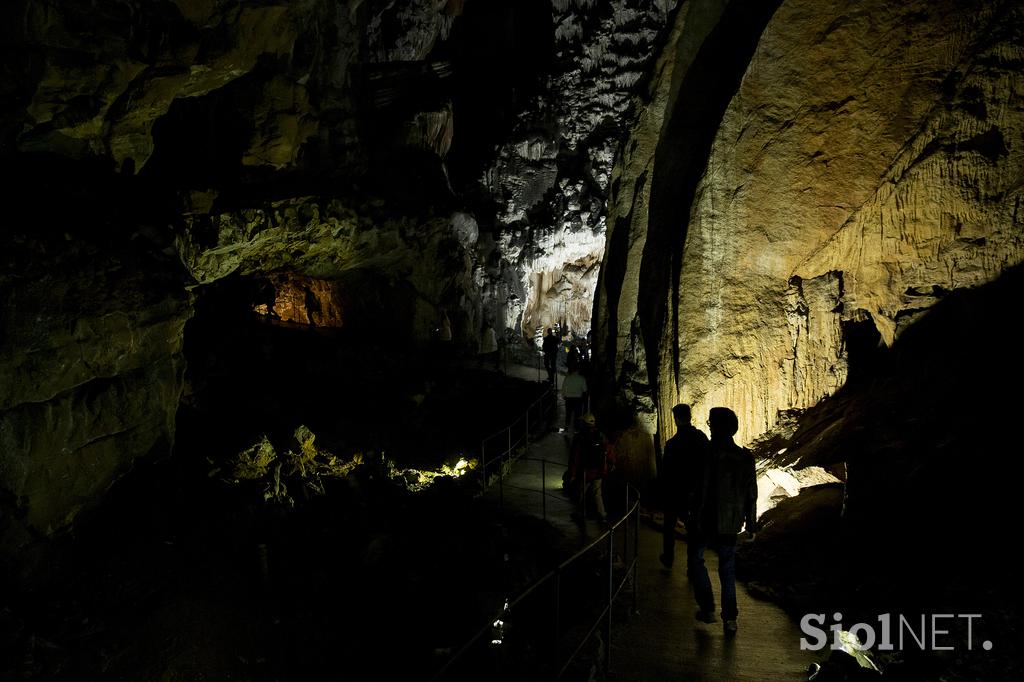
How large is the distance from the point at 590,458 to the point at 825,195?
366 centimetres

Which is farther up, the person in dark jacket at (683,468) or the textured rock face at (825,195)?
the textured rock face at (825,195)

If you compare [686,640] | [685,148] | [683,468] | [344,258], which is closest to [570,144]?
[344,258]

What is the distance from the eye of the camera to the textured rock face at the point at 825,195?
5.01 metres

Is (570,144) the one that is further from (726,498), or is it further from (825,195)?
(726,498)

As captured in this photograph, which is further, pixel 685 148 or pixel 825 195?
pixel 685 148

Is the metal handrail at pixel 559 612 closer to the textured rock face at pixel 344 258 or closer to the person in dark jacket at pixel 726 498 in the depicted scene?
the person in dark jacket at pixel 726 498

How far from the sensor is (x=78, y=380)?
22.9 ft

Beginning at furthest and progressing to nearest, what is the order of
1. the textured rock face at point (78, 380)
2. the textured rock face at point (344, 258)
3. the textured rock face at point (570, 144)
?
1. the textured rock face at point (570, 144)
2. the textured rock face at point (344, 258)
3. the textured rock face at point (78, 380)

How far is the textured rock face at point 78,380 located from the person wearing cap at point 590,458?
586 cm

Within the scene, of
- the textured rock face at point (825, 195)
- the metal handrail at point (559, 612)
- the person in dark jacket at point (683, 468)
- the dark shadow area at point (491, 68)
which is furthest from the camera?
the dark shadow area at point (491, 68)

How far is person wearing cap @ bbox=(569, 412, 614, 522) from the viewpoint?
6.35 meters

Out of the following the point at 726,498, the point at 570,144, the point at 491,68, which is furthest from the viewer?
the point at 491,68

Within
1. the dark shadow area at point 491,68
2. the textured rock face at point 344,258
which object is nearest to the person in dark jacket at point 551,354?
the textured rock face at point 344,258

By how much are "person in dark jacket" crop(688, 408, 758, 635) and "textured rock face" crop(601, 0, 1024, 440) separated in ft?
8.93
